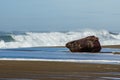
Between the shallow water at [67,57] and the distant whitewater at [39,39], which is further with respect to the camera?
the distant whitewater at [39,39]

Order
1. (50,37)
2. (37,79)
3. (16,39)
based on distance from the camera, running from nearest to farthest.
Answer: (37,79)
(16,39)
(50,37)

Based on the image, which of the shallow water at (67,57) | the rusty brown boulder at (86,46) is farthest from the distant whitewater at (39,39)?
the shallow water at (67,57)

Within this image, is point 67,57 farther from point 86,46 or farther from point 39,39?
point 39,39

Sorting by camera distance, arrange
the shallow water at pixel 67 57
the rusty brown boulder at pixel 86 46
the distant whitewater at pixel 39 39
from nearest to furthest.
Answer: the shallow water at pixel 67 57
the rusty brown boulder at pixel 86 46
the distant whitewater at pixel 39 39

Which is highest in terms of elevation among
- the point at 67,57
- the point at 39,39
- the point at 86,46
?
the point at 67,57

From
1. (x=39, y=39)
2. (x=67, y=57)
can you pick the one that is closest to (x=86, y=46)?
(x=67, y=57)

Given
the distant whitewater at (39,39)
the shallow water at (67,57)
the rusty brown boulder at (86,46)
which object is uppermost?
the shallow water at (67,57)

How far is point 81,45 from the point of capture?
37031 millimetres

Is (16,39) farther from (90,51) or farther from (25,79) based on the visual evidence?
(25,79)

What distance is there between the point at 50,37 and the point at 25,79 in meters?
52.3

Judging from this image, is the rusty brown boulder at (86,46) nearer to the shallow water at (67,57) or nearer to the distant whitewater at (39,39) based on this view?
the shallow water at (67,57)

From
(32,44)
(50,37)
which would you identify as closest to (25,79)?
(32,44)

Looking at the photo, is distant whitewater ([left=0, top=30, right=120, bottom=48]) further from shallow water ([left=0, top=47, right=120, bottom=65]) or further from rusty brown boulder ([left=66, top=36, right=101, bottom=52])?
shallow water ([left=0, top=47, right=120, bottom=65])

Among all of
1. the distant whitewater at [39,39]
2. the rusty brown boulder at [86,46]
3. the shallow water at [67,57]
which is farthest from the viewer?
the distant whitewater at [39,39]
